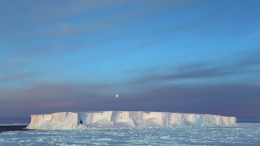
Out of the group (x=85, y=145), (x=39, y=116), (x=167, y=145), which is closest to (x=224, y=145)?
(x=167, y=145)

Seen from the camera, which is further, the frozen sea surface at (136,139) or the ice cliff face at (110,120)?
the ice cliff face at (110,120)

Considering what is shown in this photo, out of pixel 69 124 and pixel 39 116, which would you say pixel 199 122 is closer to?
pixel 69 124

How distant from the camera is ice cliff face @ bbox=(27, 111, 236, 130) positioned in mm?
35469

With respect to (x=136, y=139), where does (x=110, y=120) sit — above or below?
above

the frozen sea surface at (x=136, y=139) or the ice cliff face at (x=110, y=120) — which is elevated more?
the ice cliff face at (x=110, y=120)

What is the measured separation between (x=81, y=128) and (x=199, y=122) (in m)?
15.1

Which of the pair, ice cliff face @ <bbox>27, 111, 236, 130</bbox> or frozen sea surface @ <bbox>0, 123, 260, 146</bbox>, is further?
ice cliff face @ <bbox>27, 111, 236, 130</bbox>

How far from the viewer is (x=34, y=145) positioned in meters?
15.1

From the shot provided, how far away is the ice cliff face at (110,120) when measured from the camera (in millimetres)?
35469

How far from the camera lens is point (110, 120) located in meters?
36.6

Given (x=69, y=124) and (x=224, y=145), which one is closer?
(x=224, y=145)

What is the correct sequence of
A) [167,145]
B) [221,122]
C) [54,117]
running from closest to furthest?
[167,145], [54,117], [221,122]

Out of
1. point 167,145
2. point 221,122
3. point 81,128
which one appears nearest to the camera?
point 167,145

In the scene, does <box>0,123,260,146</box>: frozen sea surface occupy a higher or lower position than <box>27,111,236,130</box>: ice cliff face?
lower
